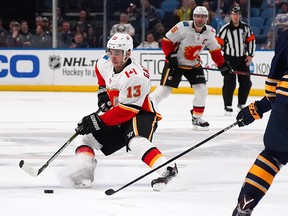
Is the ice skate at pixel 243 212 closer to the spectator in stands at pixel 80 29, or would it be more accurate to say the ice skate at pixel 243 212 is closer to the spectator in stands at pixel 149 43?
the spectator in stands at pixel 149 43

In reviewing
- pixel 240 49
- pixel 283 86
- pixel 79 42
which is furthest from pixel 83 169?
pixel 79 42

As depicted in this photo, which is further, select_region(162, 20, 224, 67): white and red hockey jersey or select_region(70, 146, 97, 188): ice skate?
select_region(162, 20, 224, 67): white and red hockey jersey

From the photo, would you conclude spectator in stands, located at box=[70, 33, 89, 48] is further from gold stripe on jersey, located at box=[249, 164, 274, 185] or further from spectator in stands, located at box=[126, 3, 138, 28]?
gold stripe on jersey, located at box=[249, 164, 274, 185]

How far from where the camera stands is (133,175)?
5148mm

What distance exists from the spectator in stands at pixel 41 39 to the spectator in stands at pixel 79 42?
35cm

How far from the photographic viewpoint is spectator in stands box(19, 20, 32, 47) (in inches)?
505

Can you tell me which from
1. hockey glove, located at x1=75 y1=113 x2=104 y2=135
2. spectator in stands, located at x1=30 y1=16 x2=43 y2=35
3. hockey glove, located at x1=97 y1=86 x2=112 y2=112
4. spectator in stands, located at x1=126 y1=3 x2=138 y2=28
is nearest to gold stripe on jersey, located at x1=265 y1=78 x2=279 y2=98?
hockey glove, located at x1=75 y1=113 x2=104 y2=135

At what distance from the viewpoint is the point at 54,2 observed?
42.1 ft

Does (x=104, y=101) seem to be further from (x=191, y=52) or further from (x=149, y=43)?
(x=149, y=43)

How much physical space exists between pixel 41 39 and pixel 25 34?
1.05 ft

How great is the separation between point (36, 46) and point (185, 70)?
5.15m

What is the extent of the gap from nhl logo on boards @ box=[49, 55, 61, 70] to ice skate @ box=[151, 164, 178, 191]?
8089mm

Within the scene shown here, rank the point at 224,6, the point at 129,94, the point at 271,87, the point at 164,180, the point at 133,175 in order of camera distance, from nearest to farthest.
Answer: the point at 271,87 → the point at 164,180 → the point at 129,94 → the point at 133,175 → the point at 224,6

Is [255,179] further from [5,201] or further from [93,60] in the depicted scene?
[93,60]
